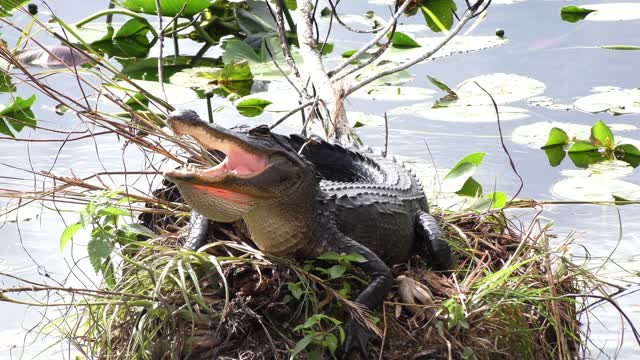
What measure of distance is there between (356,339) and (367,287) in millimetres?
133

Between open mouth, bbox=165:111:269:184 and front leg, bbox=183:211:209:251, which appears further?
front leg, bbox=183:211:209:251

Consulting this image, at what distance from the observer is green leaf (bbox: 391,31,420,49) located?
4855 millimetres

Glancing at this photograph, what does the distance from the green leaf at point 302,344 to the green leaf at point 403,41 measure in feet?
9.54

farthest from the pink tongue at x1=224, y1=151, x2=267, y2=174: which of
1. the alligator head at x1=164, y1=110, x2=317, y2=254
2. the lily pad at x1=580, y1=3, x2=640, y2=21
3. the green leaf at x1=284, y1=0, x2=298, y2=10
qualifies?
the lily pad at x1=580, y1=3, x2=640, y2=21

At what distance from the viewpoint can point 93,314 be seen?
226 centimetres

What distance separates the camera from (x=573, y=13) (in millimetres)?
5590

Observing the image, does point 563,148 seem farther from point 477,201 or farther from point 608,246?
point 477,201

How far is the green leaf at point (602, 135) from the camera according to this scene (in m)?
3.86

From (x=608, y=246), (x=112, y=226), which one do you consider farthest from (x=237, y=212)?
(x=608, y=246)

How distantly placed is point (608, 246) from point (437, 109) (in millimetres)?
1201

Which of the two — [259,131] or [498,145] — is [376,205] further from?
[498,145]

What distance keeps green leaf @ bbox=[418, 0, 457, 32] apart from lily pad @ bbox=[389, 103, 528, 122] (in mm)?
793

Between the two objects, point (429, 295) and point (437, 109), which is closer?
point (429, 295)

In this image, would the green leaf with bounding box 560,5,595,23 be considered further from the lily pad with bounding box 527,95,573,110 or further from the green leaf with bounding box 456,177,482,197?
the green leaf with bounding box 456,177,482,197
